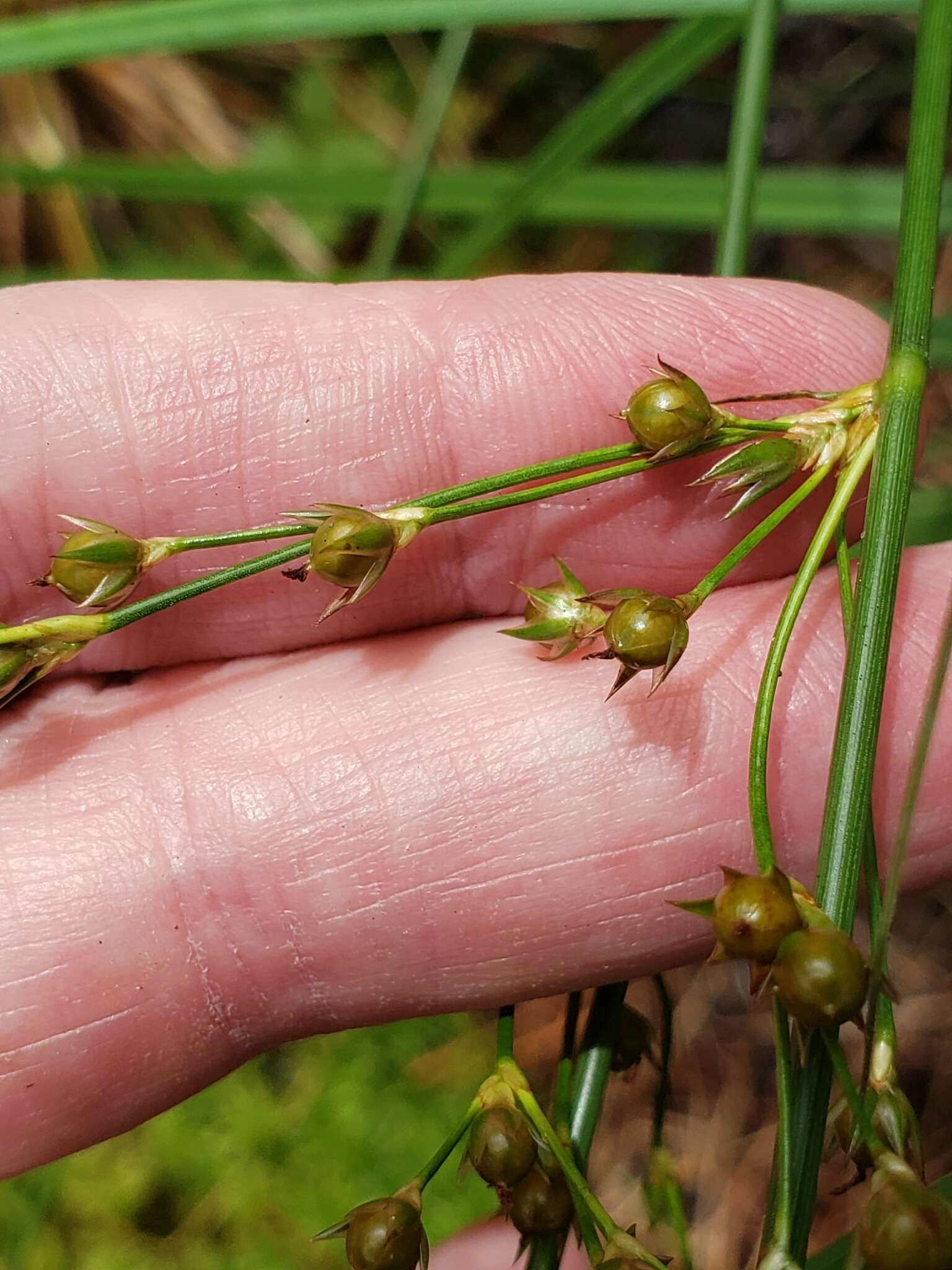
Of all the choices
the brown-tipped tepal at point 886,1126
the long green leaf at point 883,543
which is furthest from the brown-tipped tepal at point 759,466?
the brown-tipped tepal at point 886,1126

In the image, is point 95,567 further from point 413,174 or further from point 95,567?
point 413,174

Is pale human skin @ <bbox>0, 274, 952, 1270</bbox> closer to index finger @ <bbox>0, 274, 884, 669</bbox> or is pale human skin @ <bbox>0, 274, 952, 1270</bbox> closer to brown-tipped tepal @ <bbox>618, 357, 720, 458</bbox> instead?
index finger @ <bbox>0, 274, 884, 669</bbox>

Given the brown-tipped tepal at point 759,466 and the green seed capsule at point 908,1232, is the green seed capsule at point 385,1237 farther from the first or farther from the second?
the brown-tipped tepal at point 759,466

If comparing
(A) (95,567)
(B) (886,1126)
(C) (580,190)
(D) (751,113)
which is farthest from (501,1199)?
(C) (580,190)

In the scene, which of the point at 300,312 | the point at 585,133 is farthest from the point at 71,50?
the point at 585,133

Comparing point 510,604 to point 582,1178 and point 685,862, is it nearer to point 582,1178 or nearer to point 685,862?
point 685,862
